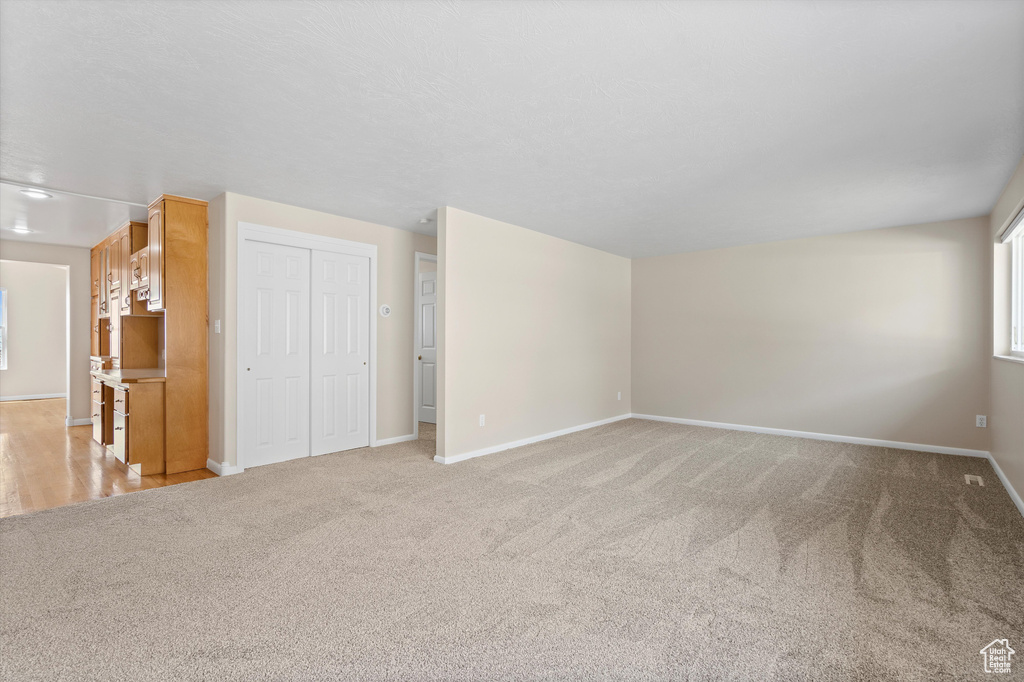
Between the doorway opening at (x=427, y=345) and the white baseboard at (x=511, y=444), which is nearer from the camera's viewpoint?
the white baseboard at (x=511, y=444)

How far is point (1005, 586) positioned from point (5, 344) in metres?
13.5

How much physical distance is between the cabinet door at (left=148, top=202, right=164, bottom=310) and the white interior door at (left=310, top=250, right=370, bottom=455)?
1.24m

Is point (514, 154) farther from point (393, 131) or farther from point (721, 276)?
point (721, 276)

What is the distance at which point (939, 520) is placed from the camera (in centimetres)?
320

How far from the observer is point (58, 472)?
4340 millimetres

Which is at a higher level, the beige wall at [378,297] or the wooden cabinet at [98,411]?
the beige wall at [378,297]

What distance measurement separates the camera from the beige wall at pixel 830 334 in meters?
A: 5.01

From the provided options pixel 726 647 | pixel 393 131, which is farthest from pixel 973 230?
pixel 393 131

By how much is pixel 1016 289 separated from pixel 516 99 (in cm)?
462

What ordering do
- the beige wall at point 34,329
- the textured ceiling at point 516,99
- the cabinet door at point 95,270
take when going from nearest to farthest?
the textured ceiling at point 516,99 < the cabinet door at point 95,270 < the beige wall at point 34,329

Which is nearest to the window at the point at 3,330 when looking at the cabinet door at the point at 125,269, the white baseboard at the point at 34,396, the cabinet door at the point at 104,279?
the white baseboard at the point at 34,396

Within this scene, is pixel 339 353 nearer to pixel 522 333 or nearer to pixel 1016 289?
pixel 522 333

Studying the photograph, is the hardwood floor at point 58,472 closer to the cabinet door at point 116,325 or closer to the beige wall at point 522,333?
the cabinet door at point 116,325

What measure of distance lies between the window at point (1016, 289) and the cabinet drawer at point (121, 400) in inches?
298
